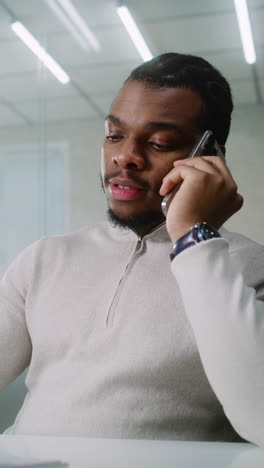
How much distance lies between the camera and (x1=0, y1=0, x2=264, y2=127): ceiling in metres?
3.44

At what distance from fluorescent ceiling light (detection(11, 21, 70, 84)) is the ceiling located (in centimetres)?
4

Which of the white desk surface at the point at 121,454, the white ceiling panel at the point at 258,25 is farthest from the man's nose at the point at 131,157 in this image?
the white ceiling panel at the point at 258,25

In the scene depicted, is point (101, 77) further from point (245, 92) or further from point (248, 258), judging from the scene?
point (248, 258)

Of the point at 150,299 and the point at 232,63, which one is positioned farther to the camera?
the point at 232,63

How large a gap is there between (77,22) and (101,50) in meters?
0.48

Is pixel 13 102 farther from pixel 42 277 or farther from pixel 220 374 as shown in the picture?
pixel 220 374

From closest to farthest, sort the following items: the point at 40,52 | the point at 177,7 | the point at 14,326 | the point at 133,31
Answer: the point at 14,326
the point at 177,7
the point at 133,31
the point at 40,52

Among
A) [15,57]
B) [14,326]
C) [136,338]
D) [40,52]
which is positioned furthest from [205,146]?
[15,57]

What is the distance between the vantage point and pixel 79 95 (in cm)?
479

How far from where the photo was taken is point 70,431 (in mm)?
810

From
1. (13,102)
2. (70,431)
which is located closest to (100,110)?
(13,102)

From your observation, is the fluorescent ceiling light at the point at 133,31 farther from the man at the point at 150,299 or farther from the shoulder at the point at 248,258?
the shoulder at the point at 248,258

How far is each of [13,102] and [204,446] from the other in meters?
4.54

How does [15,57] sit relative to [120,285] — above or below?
above
